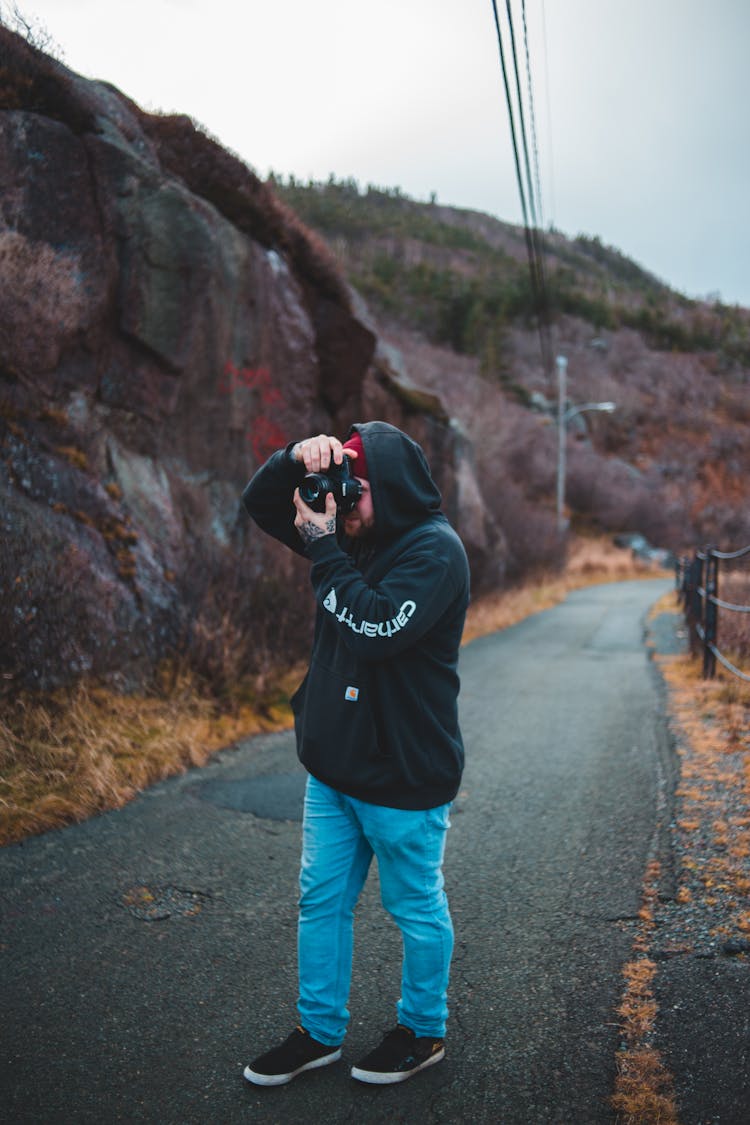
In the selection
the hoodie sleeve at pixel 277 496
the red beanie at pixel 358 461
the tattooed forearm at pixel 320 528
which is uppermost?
the red beanie at pixel 358 461

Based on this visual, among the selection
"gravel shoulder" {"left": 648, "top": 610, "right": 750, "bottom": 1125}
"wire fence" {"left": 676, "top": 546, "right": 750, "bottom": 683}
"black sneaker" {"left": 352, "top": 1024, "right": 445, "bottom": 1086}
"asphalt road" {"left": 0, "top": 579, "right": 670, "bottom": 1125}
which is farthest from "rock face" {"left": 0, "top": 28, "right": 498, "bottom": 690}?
"wire fence" {"left": 676, "top": 546, "right": 750, "bottom": 683}

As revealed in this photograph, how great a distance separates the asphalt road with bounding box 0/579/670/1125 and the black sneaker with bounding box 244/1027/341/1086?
36 millimetres

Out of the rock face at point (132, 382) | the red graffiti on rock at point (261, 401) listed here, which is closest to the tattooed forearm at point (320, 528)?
the rock face at point (132, 382)

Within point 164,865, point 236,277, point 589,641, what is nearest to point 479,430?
point 589,641

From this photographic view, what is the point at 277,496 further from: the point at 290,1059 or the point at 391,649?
the point at 290,1059

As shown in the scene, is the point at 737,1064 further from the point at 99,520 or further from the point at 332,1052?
the point at 99,520

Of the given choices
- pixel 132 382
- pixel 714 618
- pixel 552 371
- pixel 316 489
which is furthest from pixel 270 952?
pixel 552 371

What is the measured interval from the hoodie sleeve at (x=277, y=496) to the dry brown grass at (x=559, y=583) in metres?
10.1

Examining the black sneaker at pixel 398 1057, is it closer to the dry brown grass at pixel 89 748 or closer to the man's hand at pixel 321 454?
the man's hand at pixel 321 454

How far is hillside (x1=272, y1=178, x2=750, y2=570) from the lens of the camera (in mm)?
30078

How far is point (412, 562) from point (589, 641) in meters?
11.5

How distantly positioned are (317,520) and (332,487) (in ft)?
0.36

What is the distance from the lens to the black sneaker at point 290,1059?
2520 millimetres

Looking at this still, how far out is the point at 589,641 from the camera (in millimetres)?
13406
